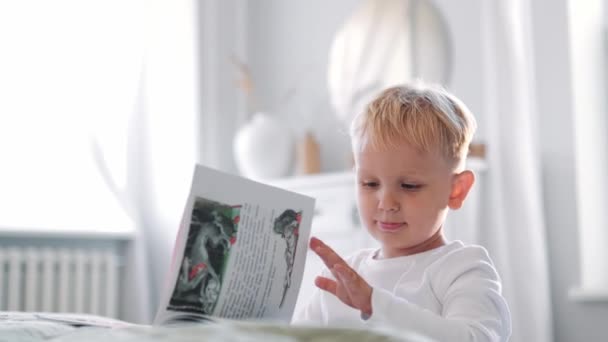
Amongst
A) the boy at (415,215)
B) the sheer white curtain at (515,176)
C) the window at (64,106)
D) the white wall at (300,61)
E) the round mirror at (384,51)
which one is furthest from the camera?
the white wall at (300,61)

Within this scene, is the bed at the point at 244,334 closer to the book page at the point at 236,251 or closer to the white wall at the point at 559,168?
the book page at the point at 236,251

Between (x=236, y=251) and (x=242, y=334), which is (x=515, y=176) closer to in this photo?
(x=236, y=251)

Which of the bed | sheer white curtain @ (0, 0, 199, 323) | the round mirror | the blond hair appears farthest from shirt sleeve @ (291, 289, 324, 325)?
sheer white curtain @ (0, 0, 199, 323)

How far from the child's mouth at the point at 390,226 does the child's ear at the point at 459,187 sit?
94mm

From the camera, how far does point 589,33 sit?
2.82m

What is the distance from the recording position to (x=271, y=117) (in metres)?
3.39

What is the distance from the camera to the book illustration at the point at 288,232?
114cm

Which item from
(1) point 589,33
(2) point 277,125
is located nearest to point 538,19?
(1) point 589,33

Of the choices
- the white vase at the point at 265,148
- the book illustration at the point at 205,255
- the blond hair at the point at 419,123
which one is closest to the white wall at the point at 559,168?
the white vase at the point at 265,148

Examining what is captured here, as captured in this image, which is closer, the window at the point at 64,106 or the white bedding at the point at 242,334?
the white bedding at the point at 242,334

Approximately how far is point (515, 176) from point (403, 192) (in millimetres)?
1525

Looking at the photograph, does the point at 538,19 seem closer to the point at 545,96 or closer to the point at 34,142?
the point at 545,96

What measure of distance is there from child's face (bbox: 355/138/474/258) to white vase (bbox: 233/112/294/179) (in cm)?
203

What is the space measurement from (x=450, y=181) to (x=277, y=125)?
2.12 meters
